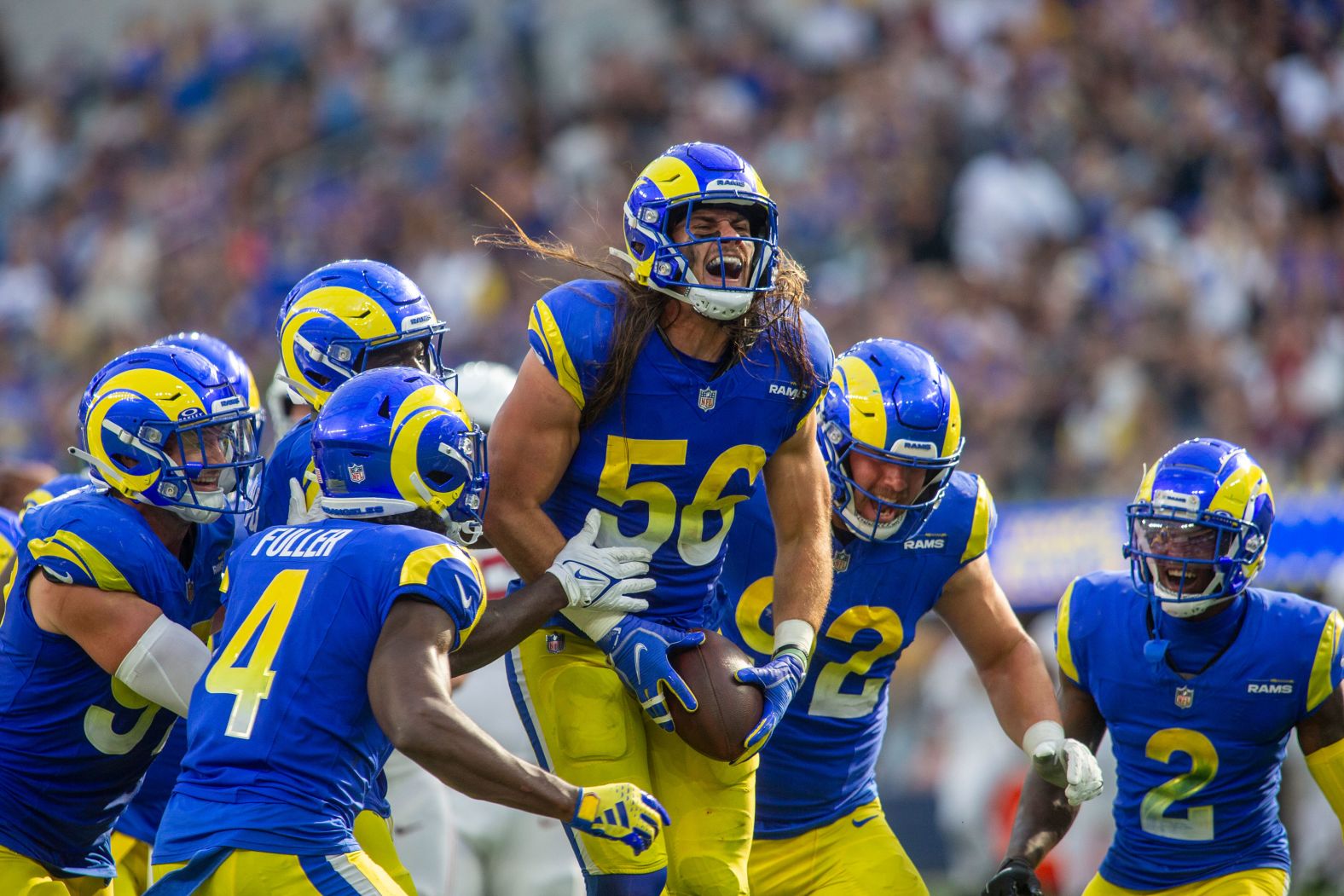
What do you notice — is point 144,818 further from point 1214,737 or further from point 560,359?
point 1214,737

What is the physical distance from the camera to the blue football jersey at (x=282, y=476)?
4.43 metres

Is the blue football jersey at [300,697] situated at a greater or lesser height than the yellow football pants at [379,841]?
greater

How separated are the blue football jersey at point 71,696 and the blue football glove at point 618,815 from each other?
144 cm

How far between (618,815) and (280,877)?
2.21ft

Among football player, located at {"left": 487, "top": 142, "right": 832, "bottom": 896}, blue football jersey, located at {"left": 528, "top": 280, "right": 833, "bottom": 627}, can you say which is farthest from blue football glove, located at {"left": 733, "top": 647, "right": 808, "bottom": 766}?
blue football jersey, located at {"left": 528, "top": 280, "right": 833, "bottom": 627}

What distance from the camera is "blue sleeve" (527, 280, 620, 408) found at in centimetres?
407

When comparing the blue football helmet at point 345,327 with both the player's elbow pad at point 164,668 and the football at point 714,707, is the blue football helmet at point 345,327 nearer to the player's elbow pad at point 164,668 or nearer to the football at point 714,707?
the player's elbow pad at point 164,668

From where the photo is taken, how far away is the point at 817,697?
4934mm

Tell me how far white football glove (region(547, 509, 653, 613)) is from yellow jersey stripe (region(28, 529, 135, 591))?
1.07 m

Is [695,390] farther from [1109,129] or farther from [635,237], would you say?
[1109,129]

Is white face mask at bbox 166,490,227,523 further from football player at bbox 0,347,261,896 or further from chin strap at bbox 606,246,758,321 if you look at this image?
chin strap at bbox 606,246,758,321

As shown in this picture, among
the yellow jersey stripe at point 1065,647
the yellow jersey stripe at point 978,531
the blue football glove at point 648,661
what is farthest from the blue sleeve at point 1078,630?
the blue football glove at point 648,661

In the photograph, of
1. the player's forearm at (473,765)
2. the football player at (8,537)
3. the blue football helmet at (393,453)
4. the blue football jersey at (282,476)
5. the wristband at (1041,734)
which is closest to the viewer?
the player's forearm at (473,765)

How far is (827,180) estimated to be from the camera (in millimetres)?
12438
